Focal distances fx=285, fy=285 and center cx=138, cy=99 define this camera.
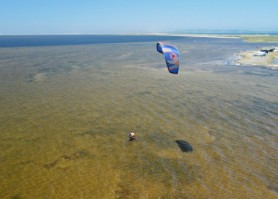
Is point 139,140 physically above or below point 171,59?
below

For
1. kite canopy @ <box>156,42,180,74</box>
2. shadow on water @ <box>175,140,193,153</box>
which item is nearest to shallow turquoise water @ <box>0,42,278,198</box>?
shadow on water @ <box>175,140,193,153</box>

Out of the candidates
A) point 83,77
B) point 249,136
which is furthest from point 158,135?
point 83,77

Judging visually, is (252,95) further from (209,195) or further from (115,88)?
(209,195)

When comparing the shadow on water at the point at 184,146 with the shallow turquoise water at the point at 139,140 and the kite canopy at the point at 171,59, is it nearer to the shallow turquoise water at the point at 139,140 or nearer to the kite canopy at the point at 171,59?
the shallow turquoise water at the point at 139,140

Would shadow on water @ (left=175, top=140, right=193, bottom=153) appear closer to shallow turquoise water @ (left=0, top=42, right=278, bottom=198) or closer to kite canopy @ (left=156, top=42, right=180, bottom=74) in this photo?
shallow turquoise water @ (left=0, top=42, right=278, bottom=198)

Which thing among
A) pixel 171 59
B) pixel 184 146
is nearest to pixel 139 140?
pixel 184 146

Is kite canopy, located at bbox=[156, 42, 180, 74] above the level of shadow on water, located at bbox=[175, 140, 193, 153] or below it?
above

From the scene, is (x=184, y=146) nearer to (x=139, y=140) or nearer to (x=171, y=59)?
(x=139, y=140)

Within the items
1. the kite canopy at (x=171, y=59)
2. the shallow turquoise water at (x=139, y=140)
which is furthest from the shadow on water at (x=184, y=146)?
the kite canopy at (x=171, y=59)

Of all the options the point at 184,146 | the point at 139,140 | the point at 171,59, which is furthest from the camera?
the point at 171,59
